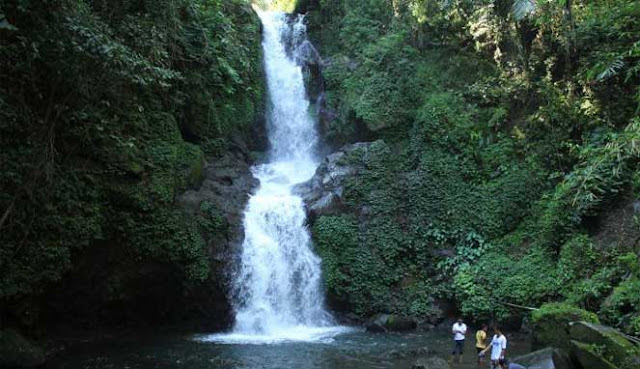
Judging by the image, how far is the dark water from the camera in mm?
11633

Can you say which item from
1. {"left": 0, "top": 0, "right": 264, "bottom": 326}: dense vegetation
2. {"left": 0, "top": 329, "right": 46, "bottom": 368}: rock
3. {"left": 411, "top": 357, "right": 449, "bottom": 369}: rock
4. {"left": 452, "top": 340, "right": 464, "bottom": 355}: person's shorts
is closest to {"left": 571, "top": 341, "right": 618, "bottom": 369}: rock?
{"left": 452, "top": 340, "right": 464, "bottom": 355}: person's shorts

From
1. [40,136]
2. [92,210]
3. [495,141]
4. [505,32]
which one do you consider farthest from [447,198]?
[40,136]

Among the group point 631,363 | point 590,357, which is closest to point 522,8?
point 590,357

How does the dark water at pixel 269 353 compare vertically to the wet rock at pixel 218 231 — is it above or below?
below

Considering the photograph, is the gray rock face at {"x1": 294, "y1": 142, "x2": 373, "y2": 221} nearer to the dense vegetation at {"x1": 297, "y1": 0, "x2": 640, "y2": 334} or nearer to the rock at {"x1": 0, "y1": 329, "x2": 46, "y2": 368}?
the dense vegetation at {"x1": 297, "y1": 0, "x2": 640, "y2": 334}

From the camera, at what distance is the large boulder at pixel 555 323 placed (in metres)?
11.1

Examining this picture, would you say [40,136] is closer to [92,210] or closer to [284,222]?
[92,210]

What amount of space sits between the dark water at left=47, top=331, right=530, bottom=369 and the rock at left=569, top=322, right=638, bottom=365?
7.70 feet

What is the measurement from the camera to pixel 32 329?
12859 millimetres

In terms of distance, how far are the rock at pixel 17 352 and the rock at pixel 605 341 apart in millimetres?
11097

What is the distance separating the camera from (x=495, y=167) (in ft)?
59.0

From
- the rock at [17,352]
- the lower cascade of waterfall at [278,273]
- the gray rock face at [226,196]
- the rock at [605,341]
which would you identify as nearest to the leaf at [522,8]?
the lower cascade of waterfall at [278,273]

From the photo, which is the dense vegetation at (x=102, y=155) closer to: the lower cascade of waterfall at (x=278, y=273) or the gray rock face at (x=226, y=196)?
the gray rock face at (x=226, y=196)

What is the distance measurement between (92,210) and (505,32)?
595 inches
